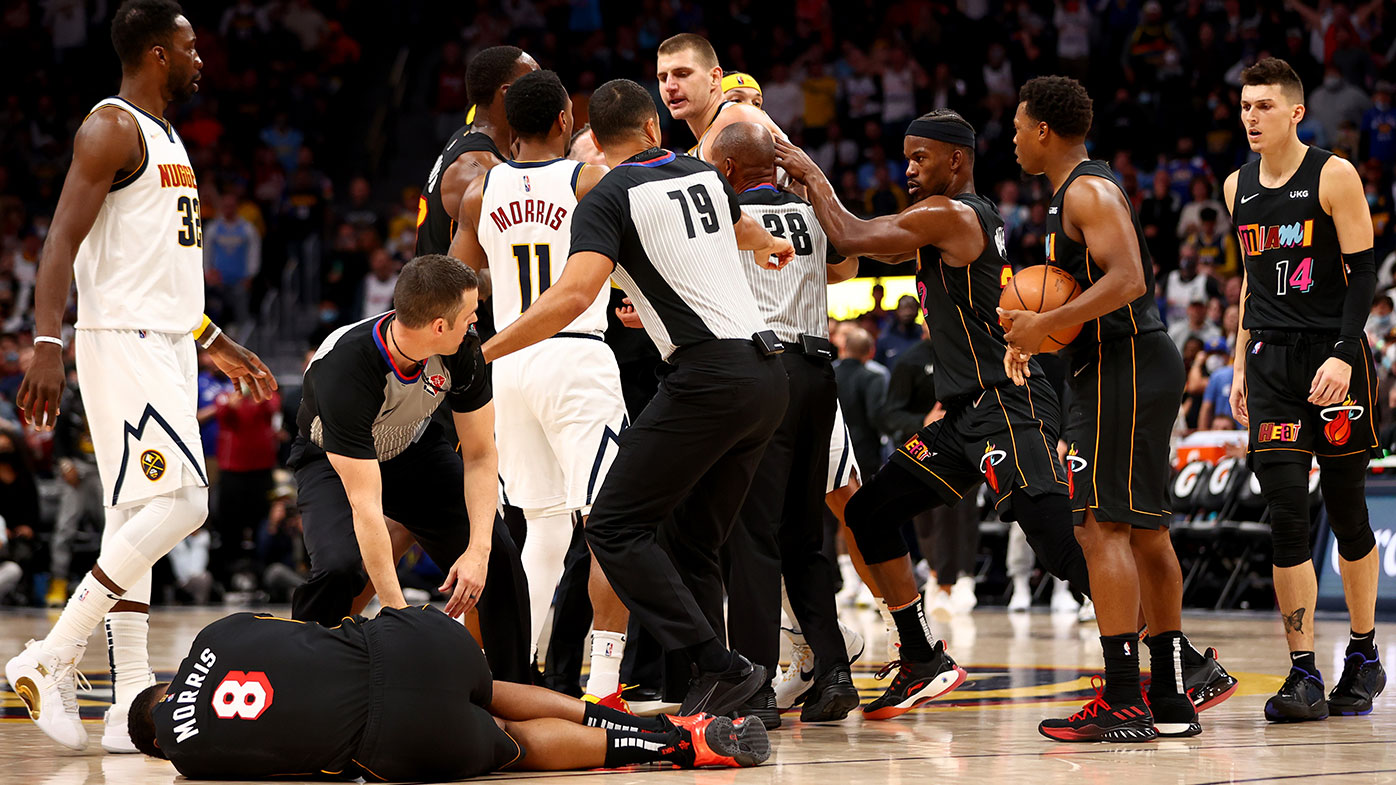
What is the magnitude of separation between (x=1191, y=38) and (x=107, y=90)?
1559 centimetres

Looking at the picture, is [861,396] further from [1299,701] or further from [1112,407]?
[1112,407]

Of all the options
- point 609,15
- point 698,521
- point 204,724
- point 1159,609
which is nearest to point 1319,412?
point 1159,609

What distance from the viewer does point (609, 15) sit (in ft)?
80.9

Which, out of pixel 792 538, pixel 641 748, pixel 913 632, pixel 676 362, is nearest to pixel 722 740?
pixel 641 748

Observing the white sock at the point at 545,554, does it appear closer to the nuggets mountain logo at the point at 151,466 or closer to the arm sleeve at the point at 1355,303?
the nuggets mountain logo at the point at 151,466

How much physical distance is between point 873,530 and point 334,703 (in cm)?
268

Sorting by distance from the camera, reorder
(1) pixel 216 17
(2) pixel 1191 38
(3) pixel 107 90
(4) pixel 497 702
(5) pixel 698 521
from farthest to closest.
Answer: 1. (1) pixel 216 17
2. (3) pixel 107 90
3. (2) pixel 1191 38
4. (5) pixel 698 521
5. (4) pixel 497 702

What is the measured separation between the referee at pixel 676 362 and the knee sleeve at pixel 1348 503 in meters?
2.59

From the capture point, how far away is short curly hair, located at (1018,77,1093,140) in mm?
5781

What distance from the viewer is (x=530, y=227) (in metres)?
6.20

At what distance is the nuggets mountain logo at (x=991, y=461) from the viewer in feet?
19.6

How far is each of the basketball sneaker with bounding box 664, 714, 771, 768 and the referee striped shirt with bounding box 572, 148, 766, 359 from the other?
1287 mm

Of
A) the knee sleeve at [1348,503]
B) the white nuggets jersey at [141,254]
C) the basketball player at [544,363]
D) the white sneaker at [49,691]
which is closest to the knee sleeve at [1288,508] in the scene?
the knee sleeve at [1348,503]

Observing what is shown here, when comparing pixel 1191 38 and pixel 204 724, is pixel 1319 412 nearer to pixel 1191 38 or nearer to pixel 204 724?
pixel 204 724
